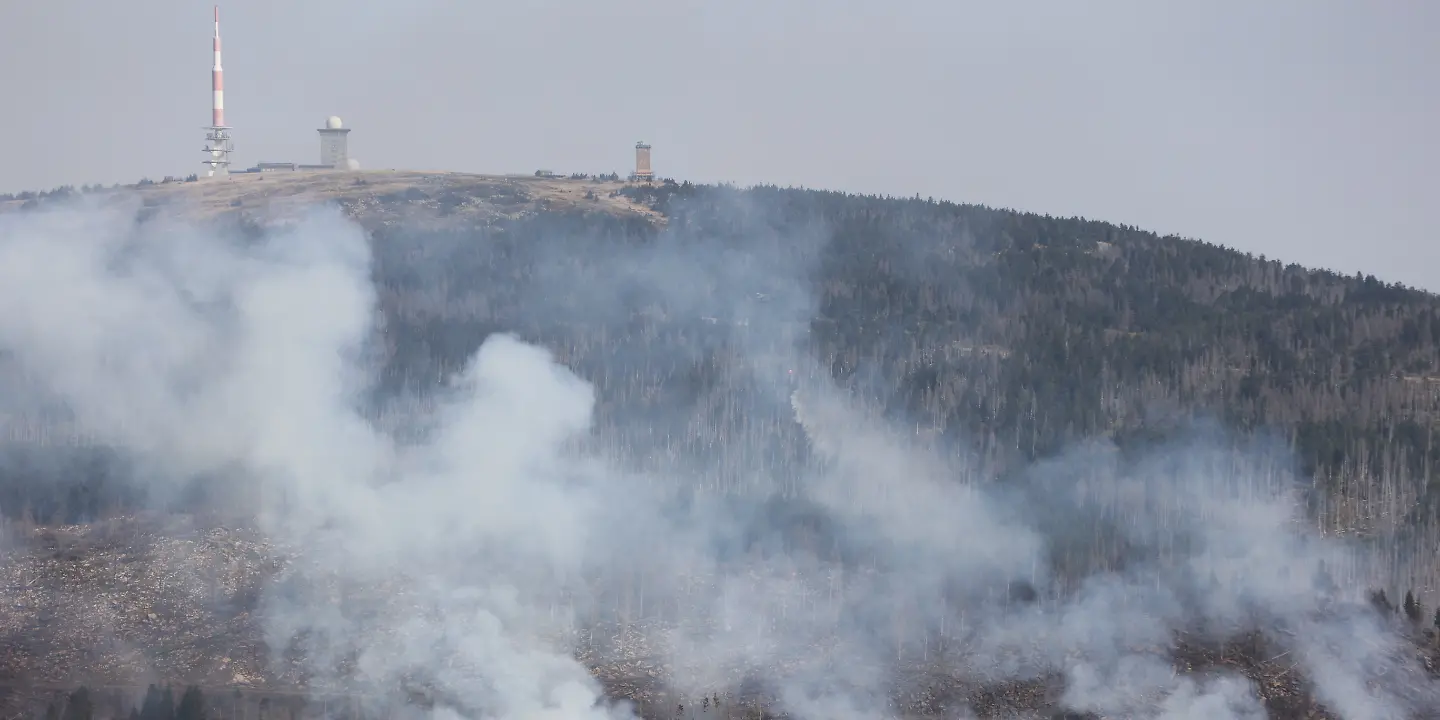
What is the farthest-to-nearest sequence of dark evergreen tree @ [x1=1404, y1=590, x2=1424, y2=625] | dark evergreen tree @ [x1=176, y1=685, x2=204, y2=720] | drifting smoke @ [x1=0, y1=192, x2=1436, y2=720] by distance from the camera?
1. dark evergreen tree @ [x1=1404, y1=590, x2=1424, y2=625]
2. drifting smoke @ [x1=0, y1=192, x2=1436, y2=720]
3. dark evergreen tree @ [x1=176, y1=685, x2=204, y2=720]

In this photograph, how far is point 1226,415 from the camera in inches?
4215

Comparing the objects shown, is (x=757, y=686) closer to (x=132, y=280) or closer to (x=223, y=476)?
(x=223, y=476)

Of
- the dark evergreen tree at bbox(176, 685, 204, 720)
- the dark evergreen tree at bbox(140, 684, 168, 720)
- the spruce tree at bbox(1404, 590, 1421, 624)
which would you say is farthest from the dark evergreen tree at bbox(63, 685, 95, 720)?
the spruce tree at bbox(1404, 590, 1421, 624)

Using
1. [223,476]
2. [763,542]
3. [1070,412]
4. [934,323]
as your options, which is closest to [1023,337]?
[934,323]

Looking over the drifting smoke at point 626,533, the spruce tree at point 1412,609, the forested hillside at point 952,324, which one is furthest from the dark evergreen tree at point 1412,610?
the forested hillside at point 952,324

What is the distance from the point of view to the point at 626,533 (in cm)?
9169

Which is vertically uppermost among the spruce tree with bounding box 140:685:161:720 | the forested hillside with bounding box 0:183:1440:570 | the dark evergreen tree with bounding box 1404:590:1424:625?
the forested hillside with bounding box 0:183:1440:570

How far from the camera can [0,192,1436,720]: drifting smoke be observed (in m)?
78.0

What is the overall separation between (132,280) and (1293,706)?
256ft

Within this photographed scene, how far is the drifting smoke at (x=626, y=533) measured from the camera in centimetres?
7800

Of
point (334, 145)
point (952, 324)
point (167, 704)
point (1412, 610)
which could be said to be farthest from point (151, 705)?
point (334, 145)

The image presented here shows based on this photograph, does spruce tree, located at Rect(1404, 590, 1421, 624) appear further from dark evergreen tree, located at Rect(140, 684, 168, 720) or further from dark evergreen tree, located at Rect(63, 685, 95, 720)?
dark evergreen tree, located at Rect(63, 685, 95, 720)

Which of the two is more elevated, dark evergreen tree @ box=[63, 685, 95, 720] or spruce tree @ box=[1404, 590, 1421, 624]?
spruce tree @ box=[1404, 590, 1421, 624]

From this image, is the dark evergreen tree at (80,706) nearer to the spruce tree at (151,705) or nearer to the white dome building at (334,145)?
the spruce tree at (151,705)
